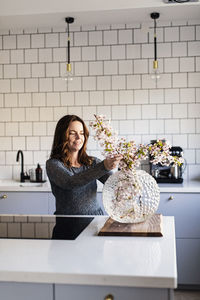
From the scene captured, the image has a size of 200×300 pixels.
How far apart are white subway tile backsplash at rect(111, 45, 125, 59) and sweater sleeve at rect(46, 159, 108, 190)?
2044mm

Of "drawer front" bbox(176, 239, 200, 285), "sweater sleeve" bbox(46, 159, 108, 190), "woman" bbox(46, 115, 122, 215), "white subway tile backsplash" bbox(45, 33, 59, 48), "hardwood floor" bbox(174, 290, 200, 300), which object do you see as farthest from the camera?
"white subway tile backsplash" bbox(45, 33, 59, 48)

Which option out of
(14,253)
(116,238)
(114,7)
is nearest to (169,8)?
(114,7)

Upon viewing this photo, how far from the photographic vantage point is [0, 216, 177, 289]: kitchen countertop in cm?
125

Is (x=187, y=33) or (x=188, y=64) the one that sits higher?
(x=187, y=33)

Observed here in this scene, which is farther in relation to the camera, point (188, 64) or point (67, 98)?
point (67, 98)

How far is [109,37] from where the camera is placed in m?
4.18

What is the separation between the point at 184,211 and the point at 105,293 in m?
2.28

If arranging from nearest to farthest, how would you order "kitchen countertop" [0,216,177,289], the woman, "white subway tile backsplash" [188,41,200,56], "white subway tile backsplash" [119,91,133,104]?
1. "kitchen countertop" [0,216,177,289]
2. the woman
3. "white subway tile backsplash" [188,41,200,56]
4. "white subway tile backsplash" [119,91,133,104]

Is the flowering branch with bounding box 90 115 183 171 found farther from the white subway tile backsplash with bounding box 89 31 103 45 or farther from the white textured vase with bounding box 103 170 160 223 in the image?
the white subway tile backsplash with bounding box 89 31 103 45

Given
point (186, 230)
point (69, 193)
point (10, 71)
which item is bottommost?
point (186, 230)

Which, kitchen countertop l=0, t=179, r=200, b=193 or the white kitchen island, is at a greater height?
kitchen countertop l=0, t=179, r=200, b=193

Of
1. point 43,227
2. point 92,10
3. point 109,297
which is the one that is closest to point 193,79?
point 92,10

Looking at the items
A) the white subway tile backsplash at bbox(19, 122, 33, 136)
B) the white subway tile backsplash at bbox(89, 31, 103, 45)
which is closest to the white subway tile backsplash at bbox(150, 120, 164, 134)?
the white subway tile backsplash at bbox(89, 31, 103, 45)

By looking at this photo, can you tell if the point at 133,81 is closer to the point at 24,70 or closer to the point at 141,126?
the point at 141,126
